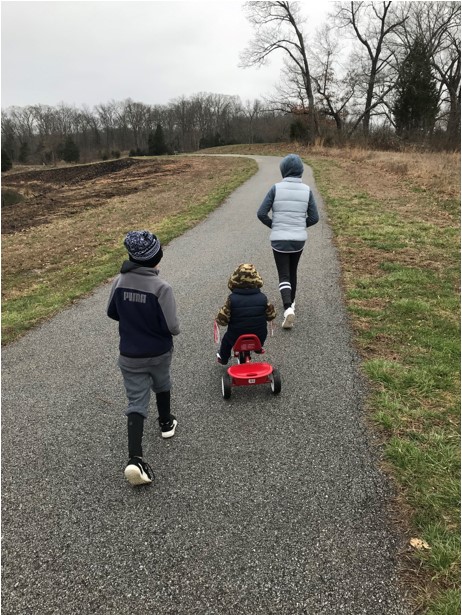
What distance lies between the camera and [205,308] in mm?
6117

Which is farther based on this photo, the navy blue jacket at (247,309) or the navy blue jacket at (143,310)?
the navy blue jacket at (247,309)

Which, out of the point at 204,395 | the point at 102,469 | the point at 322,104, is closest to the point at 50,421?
the point at 102,469

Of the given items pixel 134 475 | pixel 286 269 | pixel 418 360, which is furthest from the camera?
pixel 286 269

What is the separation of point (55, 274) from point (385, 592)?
841 cm

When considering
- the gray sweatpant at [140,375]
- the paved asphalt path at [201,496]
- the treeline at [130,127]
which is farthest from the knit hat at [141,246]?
the treeline at [130,127]

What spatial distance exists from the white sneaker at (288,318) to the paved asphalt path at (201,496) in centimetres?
27

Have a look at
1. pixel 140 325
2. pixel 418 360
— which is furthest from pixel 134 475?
pixel 418 360

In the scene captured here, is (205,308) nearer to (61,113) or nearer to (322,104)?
(322,104)

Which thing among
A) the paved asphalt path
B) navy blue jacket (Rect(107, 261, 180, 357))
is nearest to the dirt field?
the paved asphalt path

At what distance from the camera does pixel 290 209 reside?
5094mm

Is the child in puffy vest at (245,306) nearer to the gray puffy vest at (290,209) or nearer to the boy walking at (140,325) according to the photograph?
the boy walking at (140,325)

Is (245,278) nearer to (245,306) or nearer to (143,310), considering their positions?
(245,306)

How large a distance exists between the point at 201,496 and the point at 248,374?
4.15 feet

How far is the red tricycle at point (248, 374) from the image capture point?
150 inches
